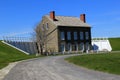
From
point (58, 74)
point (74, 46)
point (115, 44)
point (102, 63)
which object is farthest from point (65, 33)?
point (58, 74)

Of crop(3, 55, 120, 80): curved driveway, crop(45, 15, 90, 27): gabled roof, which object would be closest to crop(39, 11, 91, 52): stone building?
crop(45, 15, 90, 27): gabled roof

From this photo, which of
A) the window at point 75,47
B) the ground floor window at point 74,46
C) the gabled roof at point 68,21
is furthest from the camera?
the window at point 75,47

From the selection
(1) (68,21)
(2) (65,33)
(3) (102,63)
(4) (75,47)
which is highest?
(1) (68,21)

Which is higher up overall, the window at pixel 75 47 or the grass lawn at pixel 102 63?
the window at pixel 75 47

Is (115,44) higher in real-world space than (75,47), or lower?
higher

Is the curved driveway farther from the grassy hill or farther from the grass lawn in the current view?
the grassy hill

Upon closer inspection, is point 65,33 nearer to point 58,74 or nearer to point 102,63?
point 102,63

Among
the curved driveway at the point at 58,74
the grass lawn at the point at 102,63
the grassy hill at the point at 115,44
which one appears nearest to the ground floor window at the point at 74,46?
the grassy hill at the point at 115,44

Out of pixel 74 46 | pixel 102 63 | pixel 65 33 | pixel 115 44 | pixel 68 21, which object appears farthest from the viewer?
pixel 115 44

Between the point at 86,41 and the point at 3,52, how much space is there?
26.0 m

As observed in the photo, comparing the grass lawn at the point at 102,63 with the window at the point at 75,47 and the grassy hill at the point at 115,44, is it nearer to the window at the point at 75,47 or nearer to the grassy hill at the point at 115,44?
the window at the point at 75,47

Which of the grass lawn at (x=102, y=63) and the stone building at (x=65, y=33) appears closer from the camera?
the grass lawn at (x=102, y=63)

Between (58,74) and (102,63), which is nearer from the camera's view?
(58,74)

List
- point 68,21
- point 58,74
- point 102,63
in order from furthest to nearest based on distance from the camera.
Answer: point 68,21, point 102,63, point 58,74
